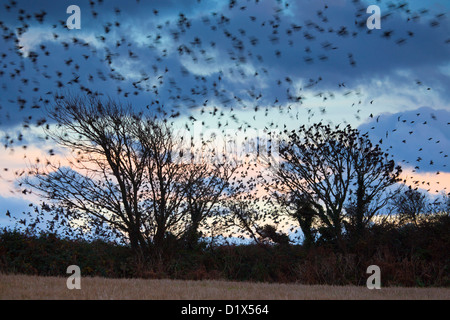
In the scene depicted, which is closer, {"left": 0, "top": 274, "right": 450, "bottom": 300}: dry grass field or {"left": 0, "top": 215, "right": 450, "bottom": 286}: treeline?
{"left": 0, "top": 274, "right": 450, "bottom": 300}: dry grass field

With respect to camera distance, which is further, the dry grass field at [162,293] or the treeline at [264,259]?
the treeline at [264,259]

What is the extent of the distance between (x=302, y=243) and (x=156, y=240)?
6.21 metres

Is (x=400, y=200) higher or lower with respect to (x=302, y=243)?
higher

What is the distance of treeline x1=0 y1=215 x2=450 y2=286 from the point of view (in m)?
14.4

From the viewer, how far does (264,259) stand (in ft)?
54.4

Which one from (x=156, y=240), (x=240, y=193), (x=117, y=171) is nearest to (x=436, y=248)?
(x=240, y=193)

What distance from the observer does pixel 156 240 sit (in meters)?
15.9

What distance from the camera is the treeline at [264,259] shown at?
1436 cm

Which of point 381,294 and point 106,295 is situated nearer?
point 106,295

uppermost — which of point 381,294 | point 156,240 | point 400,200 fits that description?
point 400,200
